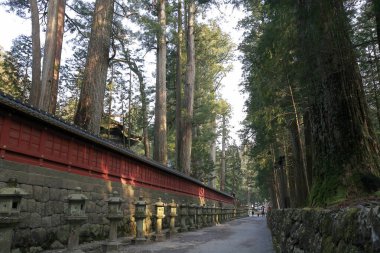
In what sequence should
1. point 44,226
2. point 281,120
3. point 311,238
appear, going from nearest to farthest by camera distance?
point 311,238
point 44,226
point 281,120

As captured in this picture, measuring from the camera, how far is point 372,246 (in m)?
2.17

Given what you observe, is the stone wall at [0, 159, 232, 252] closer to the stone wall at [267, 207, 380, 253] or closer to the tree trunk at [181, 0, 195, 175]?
the stone wall at [267, 207, 380, 253]

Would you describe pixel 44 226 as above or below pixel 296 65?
below

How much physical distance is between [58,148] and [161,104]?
12.7 metres

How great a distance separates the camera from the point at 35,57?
52.4 ft

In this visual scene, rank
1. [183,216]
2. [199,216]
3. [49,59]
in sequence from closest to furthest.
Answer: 1. [49,59]
2. [183,216]
3. [199,216]

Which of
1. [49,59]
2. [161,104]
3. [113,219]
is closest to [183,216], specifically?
[113,219]

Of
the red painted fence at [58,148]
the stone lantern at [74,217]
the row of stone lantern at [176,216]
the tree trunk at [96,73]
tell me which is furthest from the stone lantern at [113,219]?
the tree trunk at [96,73]

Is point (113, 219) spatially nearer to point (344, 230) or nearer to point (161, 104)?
point (344, 230)

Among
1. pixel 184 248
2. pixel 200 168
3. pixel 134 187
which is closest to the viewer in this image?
pixel 184 248

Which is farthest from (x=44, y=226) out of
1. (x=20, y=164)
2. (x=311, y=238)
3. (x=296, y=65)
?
(x=296, y=65)

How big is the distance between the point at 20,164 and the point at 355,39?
8802 millimetres

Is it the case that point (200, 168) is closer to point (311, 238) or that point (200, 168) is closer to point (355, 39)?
point (355, 39)

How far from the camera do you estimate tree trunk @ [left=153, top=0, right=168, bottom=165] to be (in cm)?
1925
